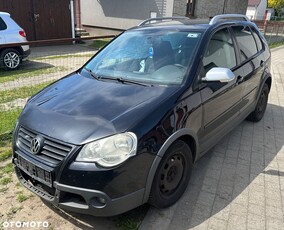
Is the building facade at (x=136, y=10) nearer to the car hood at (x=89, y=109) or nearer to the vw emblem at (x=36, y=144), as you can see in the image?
the car hood at (x=89, y=109)

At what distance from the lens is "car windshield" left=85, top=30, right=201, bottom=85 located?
10.2ft

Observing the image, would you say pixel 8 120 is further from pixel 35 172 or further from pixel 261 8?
pixel 261 8

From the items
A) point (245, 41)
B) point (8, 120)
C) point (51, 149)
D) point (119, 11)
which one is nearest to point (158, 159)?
point (51, 149)

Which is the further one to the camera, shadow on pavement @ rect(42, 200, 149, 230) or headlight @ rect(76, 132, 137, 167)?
shadow on pavement @ rect(42, 200, 149, 230)

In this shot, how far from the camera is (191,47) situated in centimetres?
323

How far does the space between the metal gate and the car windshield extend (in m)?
13.1

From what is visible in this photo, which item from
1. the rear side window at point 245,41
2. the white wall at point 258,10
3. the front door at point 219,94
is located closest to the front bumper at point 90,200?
the front door at point 219,94

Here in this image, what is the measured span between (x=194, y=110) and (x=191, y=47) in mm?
775

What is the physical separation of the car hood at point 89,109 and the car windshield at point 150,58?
233 millimetres

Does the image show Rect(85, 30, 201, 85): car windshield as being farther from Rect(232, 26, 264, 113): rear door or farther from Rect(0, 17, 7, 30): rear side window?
Rect(0, 17, 7, 30): rear side window

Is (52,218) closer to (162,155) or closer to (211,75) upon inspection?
(162,155)

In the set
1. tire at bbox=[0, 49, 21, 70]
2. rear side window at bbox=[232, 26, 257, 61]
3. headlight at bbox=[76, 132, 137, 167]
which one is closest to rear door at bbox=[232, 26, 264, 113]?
rear side window at bbox=[232, 26, 257, 61]

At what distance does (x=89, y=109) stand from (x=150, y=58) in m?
1.09

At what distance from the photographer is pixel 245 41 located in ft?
14.1
